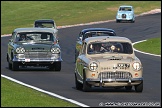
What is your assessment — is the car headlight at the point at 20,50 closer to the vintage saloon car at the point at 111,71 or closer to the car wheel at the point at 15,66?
the car wheel at the point at 15,66

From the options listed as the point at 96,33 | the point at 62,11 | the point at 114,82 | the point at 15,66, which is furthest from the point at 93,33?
the point at 62,11

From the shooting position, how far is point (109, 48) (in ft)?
66.1

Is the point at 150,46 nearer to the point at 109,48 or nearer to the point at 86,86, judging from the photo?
the point at 109,48

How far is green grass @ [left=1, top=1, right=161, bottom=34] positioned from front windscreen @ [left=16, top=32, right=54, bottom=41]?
38.7 m

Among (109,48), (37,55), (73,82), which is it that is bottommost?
(73,82)

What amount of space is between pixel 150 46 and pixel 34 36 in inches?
579

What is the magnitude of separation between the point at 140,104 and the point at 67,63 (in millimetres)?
16622

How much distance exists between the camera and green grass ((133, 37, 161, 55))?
38812mm

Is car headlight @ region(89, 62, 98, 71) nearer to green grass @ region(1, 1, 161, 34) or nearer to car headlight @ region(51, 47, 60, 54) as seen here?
→ car headlight @ region(51, 47, 60, 54)

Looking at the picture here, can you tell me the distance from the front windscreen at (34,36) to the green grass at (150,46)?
34.3 ft

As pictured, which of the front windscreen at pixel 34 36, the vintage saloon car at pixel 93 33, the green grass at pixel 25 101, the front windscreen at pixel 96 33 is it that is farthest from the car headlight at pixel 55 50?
the green grass at pixel 25 101

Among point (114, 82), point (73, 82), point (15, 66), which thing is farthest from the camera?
point (15, 66)

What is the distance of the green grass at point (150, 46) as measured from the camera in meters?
38.8

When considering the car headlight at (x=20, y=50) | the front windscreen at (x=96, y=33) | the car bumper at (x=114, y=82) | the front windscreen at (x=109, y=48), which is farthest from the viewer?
the front windscreen at (x=96, y=33)
